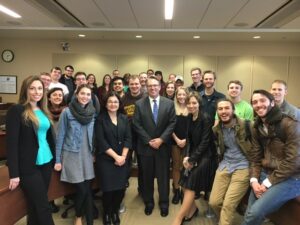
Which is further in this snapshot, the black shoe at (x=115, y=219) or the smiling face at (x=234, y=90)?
the smiling face at (x=234, y=90)

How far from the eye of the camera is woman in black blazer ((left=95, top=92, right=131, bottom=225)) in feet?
9.05

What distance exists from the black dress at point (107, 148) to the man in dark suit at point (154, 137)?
0.33m

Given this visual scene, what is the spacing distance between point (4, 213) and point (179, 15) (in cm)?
463

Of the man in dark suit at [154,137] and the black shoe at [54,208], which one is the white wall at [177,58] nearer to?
the man in dark suit at [154,137]

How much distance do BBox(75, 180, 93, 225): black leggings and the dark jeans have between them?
0.42 metres

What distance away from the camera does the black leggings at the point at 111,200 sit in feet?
9.26

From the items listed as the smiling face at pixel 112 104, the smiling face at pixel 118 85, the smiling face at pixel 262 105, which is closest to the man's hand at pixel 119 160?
the smiling face at pixel 112 104

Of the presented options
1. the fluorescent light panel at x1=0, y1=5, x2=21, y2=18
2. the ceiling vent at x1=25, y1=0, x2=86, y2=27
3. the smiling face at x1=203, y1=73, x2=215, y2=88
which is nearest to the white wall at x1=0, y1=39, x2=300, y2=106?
the ceiling vent at x1=25, y1=0, x2=86, y2=27

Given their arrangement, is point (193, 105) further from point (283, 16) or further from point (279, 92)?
point (283, 16)

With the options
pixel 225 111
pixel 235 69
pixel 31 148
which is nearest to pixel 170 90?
pixel 225 111

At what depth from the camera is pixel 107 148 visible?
2746 millimetres

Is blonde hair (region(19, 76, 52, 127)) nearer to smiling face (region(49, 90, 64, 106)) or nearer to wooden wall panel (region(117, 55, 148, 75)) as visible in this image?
smiling face (region(49, 90, 64, 106))

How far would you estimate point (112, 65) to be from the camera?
8258mm

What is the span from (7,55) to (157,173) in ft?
23.9
